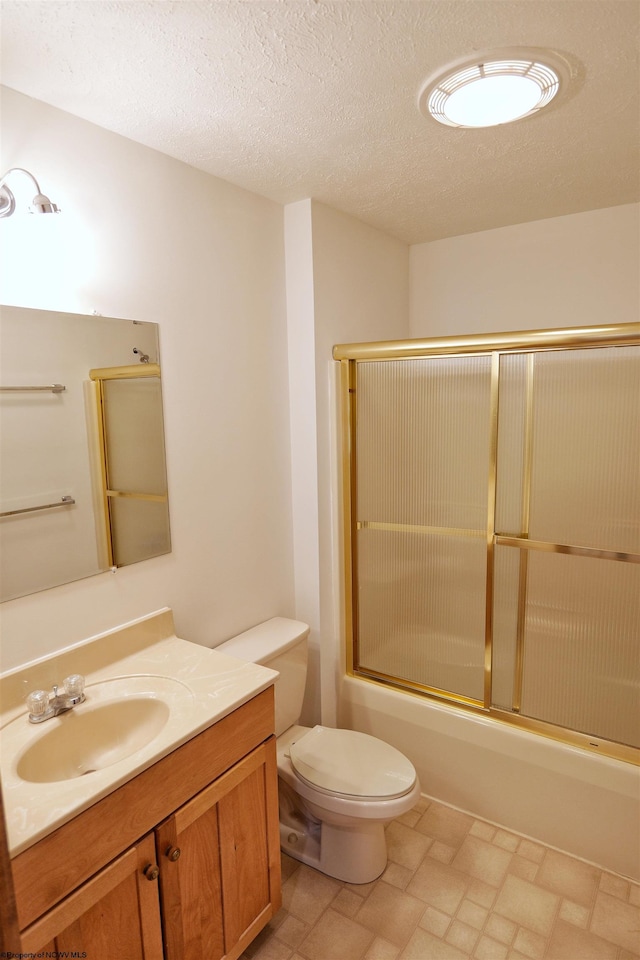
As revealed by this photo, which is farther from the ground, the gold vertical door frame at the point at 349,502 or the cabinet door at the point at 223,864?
the gold vertical door frame at the point at 349,502

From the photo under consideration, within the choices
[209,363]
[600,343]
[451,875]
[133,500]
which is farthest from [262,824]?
[600,343]

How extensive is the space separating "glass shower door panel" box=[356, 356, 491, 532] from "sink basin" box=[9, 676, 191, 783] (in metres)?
1.14

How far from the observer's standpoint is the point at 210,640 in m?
2.04

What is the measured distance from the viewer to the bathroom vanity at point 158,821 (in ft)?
3.51

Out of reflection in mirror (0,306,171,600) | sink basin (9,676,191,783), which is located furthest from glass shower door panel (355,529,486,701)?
sink basin (9,676,191,783)

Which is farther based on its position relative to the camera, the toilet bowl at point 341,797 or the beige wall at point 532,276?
the beige wall at point 532,276

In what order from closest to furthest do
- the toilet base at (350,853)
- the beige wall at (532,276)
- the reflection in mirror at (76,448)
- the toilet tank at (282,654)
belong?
the reflection in mirror at (76,448), the toilet base at (350,853), the toilet tank at (282,654), the beige wall at (532,276)

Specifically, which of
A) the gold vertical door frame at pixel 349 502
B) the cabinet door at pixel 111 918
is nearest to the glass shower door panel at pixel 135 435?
the gold vertical door frame at pixel 349 502

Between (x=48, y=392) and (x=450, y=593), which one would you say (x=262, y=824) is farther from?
(x=48, y=392)

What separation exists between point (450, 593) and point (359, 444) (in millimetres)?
704

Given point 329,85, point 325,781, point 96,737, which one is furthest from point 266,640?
point 329,85

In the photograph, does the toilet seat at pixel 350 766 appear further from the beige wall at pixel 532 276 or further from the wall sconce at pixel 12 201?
the beige wall at pixel 532 276

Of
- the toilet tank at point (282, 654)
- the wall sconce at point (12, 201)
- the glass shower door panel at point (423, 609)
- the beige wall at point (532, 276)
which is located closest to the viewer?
the wall sconce at point (12, 201)

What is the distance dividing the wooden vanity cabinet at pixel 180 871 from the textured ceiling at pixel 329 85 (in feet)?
5.11
